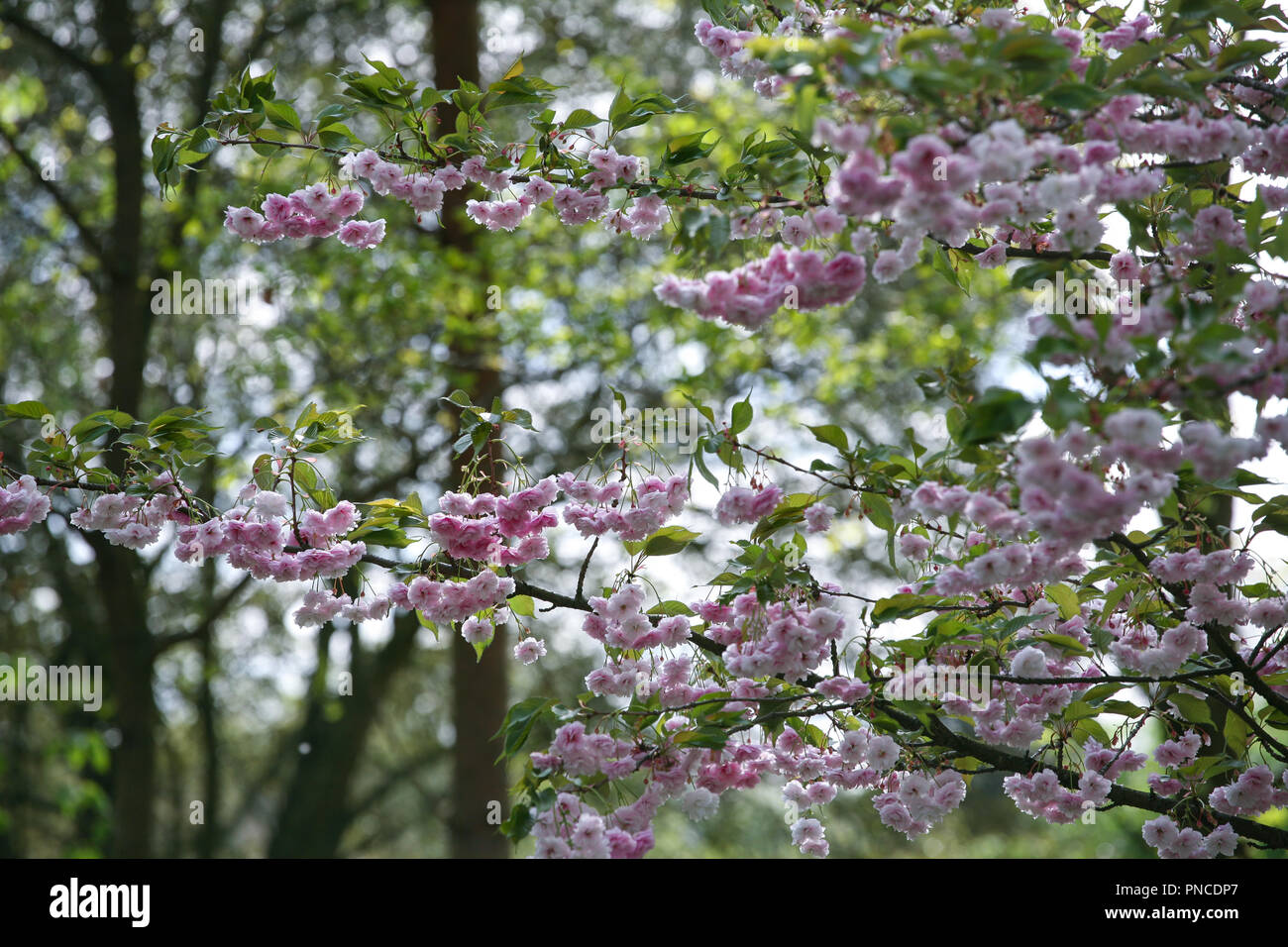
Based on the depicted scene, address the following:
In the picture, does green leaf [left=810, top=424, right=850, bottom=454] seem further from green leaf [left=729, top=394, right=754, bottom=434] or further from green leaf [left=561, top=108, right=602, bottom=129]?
green leaf [left=561, top=108, right=602, bottom=129]

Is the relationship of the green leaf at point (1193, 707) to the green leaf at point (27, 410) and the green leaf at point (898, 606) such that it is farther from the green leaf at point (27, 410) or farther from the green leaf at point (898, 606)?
the green leaf at point (27, 410)

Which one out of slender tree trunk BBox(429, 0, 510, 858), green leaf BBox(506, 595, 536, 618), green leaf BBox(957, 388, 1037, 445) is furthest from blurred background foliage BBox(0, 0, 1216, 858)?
green leaf BBox(957, 388, 1037, 445)

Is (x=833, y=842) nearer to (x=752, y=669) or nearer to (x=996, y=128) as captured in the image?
(x=752, y=669)

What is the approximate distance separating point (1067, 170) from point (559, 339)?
5.92m

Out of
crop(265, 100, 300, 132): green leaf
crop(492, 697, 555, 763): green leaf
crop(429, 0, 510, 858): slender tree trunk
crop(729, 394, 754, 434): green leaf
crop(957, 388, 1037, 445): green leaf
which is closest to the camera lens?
crop(957, 388, 1037, 445): green leaf

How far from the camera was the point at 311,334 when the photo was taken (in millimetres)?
7336

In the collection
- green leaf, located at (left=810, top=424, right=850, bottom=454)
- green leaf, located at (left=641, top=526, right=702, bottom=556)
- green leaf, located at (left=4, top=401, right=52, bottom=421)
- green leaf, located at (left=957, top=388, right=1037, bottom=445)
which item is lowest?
green leaf, located at (left=641, top=526, right=702, bottom=556)

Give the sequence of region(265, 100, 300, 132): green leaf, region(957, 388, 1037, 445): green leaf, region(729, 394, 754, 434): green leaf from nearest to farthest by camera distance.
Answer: region(957, 388, 1037, 445): green leaf, region(729, 394, 754, 434): green leaf, region(265, 100, 300, 132): green leaf

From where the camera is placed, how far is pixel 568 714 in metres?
2.31

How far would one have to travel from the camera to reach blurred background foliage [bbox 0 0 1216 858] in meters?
7.29

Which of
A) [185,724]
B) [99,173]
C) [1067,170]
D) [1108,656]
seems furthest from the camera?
[185,724]

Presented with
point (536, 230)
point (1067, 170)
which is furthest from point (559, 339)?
point (1067, 170)

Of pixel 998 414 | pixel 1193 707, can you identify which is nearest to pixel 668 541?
pixel 998 414

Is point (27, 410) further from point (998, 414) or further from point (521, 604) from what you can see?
point (998, 414)
